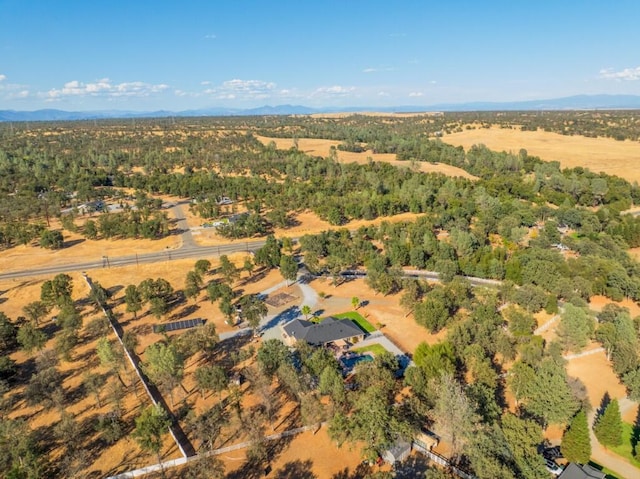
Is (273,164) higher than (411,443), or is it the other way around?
(273,164)

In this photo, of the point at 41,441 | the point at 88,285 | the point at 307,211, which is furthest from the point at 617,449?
the point at 307,211

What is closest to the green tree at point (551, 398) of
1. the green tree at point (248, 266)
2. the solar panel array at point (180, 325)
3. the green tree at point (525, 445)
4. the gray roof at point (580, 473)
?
the green tree at point (525, 445)

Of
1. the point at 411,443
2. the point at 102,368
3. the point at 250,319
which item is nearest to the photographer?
the point at 411,443

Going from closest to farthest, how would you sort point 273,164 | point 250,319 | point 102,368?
point 102,368
point 250,319
point 273,164

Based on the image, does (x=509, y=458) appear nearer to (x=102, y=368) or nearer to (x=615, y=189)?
(x=102, y=368)

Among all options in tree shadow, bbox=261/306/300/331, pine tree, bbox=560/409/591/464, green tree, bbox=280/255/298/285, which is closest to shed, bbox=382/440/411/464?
pine tree, bbox=560/409/591/464

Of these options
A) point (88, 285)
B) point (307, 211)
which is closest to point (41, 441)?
point (88, 285)

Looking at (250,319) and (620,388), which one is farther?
(250,319)

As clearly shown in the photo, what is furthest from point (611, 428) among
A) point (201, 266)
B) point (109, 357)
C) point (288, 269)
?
point (201, 266)
